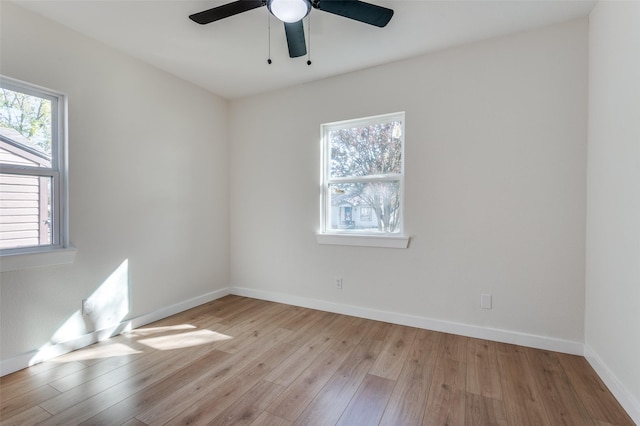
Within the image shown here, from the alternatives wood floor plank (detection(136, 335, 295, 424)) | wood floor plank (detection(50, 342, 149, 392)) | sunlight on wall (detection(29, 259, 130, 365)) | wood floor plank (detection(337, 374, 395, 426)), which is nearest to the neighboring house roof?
sunlight on wall (detection(29, 259, 130, 365))

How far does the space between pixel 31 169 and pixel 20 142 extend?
199 mm

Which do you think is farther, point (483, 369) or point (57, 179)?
point (57, 179)

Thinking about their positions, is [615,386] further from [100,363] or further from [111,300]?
[111,300]

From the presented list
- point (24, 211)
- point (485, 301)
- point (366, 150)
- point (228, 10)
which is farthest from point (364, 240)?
point (24, 211)

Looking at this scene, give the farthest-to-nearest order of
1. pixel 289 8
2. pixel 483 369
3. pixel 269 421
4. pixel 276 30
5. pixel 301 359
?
pixel 276 30 → pixel 301 359 → pixel 483 369 → pixel 289 8 → pixel 269 421

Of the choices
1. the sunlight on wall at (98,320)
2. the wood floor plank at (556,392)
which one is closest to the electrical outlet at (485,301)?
the wood floor plank at (556,392)

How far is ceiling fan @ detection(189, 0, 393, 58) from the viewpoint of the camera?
1604mm

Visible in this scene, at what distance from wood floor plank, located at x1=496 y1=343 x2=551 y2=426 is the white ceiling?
2.53m

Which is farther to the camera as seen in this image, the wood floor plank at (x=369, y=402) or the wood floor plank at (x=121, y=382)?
the wood floor plank at (x=121, y=382)

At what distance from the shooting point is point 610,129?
177 cm

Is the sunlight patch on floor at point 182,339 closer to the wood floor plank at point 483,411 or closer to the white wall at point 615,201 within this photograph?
the wood floor plank at point 483,411

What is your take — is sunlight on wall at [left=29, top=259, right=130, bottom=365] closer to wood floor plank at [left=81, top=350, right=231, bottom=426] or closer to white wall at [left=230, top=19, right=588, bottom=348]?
wood floor plank at [left=81, top=350, right=231, bottom=426]

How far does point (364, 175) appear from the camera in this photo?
9.63 feet

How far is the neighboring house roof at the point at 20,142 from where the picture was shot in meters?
1.94
